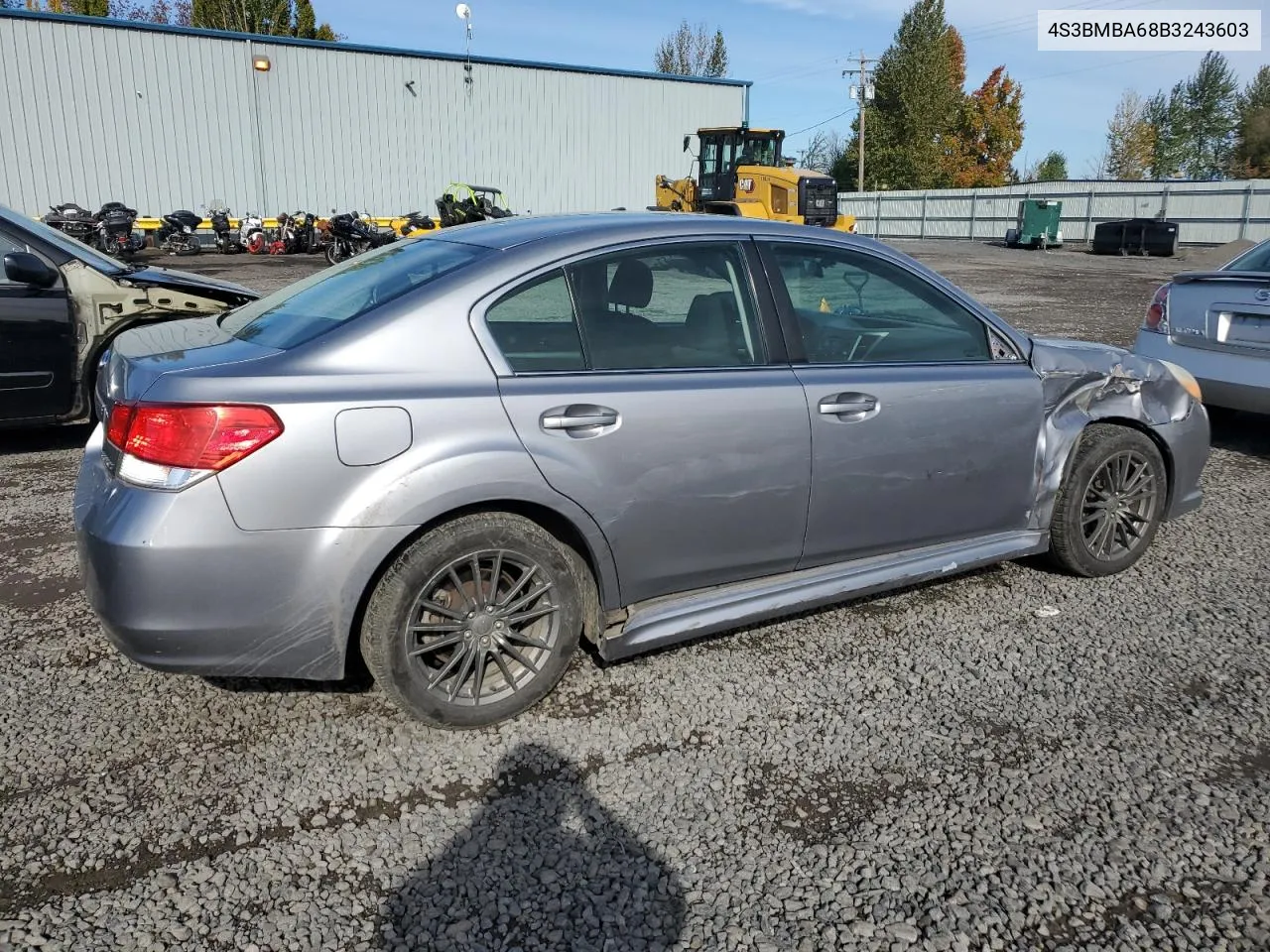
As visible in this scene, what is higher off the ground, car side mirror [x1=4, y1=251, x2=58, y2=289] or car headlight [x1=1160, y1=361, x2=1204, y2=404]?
car side mirror [x1=4, y1=251, x2=58, y2=289]

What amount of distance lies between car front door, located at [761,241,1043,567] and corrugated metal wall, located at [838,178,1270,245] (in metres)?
35.4

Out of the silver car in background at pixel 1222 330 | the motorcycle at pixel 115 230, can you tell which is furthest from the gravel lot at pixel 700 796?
the motorcycle at pixel 115 230

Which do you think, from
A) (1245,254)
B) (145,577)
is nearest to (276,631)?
(145,577)

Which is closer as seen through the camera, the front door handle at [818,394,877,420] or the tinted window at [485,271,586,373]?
the tinted window at [485,271,586,373]

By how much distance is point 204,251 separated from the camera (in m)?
27.2

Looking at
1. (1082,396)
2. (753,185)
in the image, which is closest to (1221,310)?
(1082,396)

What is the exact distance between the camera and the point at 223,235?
26969 millimetres

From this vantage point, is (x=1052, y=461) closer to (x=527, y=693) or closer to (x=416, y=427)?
(x=527, y=693)

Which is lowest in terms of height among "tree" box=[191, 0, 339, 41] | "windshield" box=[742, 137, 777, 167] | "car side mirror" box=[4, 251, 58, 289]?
"car side mirror" box=[4, 251, 58, 289]

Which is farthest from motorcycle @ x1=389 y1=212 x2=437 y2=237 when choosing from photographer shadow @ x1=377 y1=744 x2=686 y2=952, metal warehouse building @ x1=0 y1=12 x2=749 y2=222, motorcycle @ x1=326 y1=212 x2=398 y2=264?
photographer shadow @ x1=377 y1=744 x2=686 y2=952

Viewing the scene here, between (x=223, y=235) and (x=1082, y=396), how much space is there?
26919 mm

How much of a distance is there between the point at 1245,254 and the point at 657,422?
6075 mm

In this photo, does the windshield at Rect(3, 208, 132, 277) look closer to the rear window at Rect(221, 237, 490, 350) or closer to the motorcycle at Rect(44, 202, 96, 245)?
the rear window at Rect(221, 237, 490, 350)

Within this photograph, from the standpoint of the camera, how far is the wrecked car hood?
6547mm
